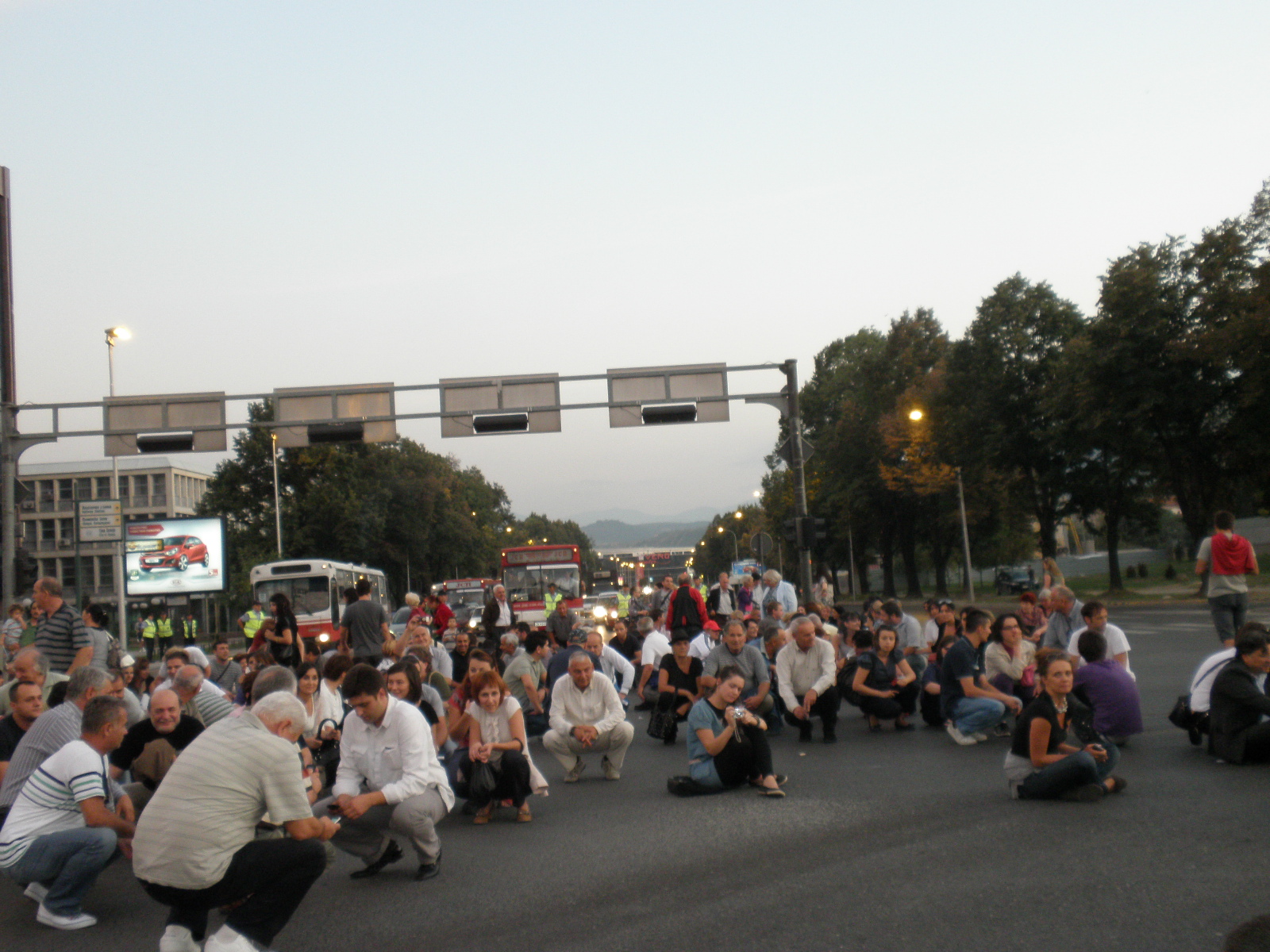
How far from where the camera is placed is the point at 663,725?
14.3 m

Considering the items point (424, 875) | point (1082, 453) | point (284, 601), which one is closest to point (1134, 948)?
→ point (424, 875)

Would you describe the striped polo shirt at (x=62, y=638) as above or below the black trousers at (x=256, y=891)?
above

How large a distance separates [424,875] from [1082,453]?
42671 mm

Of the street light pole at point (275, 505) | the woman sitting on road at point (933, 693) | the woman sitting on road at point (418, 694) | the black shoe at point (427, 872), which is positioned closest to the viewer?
the black shoe at point (427, 872)

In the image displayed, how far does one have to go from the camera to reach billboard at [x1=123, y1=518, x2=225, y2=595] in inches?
1406

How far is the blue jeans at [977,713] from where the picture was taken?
1224cm

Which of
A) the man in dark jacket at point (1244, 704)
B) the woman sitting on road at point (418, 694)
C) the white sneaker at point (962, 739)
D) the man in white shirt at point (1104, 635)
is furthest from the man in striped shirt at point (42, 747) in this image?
the man in white shirt at point (1104, 635)

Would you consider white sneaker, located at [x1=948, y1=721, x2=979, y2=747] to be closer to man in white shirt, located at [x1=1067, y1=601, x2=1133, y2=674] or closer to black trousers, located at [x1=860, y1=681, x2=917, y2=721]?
man in white shirt, located at [x1=1067, y1=601, x2=1133, y2=674]

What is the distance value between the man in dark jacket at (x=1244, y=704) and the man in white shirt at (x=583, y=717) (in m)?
5.12

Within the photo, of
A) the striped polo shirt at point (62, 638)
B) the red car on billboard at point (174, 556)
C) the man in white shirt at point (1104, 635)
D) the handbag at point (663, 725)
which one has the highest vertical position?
the red car on billboard at point (174, 556)

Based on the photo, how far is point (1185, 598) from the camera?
40.7m

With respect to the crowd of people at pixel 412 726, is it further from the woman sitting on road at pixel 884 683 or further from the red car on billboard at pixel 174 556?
the red car on billboard at pixel 174 556

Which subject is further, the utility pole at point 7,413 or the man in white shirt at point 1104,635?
the utility pole at point 7,413

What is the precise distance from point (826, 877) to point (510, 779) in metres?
3.44
